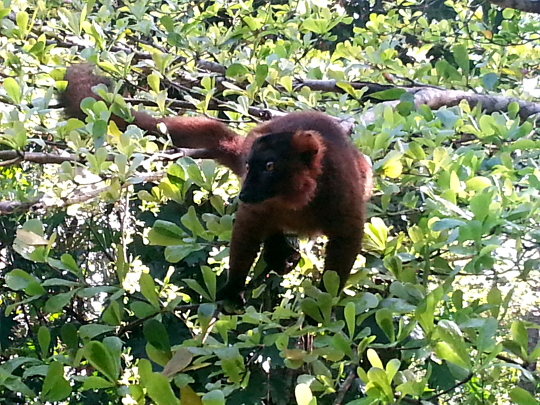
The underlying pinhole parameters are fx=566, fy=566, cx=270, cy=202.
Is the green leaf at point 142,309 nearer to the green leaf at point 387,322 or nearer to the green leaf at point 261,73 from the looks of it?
the green leaf at point 387,322

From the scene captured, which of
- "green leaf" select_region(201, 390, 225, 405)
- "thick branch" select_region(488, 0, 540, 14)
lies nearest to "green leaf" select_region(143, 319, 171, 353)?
"green leaf" select_region(201, 390, 225, 405)

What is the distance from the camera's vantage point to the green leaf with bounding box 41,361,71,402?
1430mm

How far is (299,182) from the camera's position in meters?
2.53

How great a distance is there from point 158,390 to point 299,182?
4.69 feet

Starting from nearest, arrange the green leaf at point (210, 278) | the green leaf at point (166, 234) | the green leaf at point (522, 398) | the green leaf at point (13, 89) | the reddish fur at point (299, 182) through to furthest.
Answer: the green leaf at point (522, 398), the green leaf at point (210, 278), the green leaf at point (166, 234), the green leaf at point (13, 89), the reddish fur at point (299, 182)

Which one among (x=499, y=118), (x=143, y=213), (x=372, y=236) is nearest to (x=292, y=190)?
(x=372, y=236)

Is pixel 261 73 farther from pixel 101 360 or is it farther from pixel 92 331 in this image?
pixel 101 360

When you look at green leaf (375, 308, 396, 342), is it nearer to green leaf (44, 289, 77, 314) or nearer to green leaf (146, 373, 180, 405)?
green leaf (146, 373, 180, 405)

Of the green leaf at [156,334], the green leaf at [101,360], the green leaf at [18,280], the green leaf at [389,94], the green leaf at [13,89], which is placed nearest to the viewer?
the green leaf at [101,360]

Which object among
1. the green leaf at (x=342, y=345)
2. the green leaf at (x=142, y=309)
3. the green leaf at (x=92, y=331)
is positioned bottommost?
the green leaf at (x=92, y=331)

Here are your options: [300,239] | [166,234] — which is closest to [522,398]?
[166,234]

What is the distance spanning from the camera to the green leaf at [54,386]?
1430mm

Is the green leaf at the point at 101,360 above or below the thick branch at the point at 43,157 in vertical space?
below

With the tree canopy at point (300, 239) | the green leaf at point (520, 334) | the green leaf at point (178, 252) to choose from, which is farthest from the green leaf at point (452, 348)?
the green leaf at point (178, 252)
